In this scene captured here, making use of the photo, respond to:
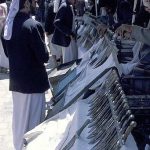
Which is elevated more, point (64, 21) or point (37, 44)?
point (37, 44)

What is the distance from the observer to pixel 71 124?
4.07 meters

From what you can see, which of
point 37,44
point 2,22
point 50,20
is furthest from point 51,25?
point 37,44

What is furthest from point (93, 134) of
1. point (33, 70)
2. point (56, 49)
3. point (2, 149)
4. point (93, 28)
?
point (56, 49)

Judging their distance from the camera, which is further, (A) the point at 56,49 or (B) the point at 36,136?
(A) the point at 56,49

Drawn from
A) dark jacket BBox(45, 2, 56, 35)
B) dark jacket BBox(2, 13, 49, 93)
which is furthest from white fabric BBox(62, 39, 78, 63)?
dark jacket BBox(2, 13, 49, 93)

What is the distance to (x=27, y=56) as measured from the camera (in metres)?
4.73

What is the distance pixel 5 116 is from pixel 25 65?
7.74 ft

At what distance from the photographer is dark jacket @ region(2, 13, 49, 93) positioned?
15.1 ft

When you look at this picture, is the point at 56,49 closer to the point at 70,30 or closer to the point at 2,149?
the point at 70,30

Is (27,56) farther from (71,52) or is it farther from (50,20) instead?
(50,20)

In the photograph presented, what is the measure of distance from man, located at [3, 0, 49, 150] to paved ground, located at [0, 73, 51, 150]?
2.22 feet

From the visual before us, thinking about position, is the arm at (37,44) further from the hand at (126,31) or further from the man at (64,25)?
the man at (64,25)

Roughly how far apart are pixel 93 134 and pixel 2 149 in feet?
8.01

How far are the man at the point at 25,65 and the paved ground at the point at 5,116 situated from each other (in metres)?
0.68
